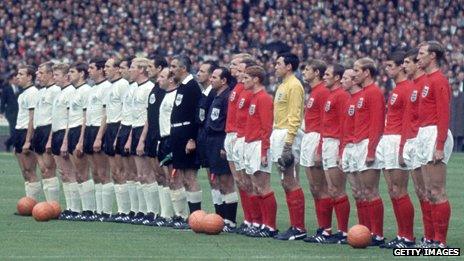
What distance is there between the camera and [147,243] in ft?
58.1

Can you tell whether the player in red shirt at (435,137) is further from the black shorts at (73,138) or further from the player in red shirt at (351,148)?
the black shorts at (73,138)

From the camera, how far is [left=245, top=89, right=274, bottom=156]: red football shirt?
18453 millimetres

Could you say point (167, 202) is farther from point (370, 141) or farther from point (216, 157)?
point (370, 141)

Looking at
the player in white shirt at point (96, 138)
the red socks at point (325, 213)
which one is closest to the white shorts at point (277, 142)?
the red socks at point (325, 213)

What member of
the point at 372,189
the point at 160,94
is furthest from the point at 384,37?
the point at 372,189

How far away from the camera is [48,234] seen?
18906 millimetres

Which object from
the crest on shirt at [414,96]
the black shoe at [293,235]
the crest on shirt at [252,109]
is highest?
the crest on shirt at [414,96]

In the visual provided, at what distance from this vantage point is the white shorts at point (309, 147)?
1775 centimetres

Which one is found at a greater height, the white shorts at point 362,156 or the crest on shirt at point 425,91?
the crest on shirt at point 425,91

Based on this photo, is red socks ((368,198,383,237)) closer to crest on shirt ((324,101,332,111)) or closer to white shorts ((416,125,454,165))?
white shorts ((416,125,454,165))

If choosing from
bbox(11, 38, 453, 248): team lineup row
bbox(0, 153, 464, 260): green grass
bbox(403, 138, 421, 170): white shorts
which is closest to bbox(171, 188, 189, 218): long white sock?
bbox(11, 38, 453, 248): team lineup row

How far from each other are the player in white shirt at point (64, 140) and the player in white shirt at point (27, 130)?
44cm

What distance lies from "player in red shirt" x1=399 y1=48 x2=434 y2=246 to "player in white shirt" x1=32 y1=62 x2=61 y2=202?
7252mm

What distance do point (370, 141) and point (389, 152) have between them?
1.17ft
